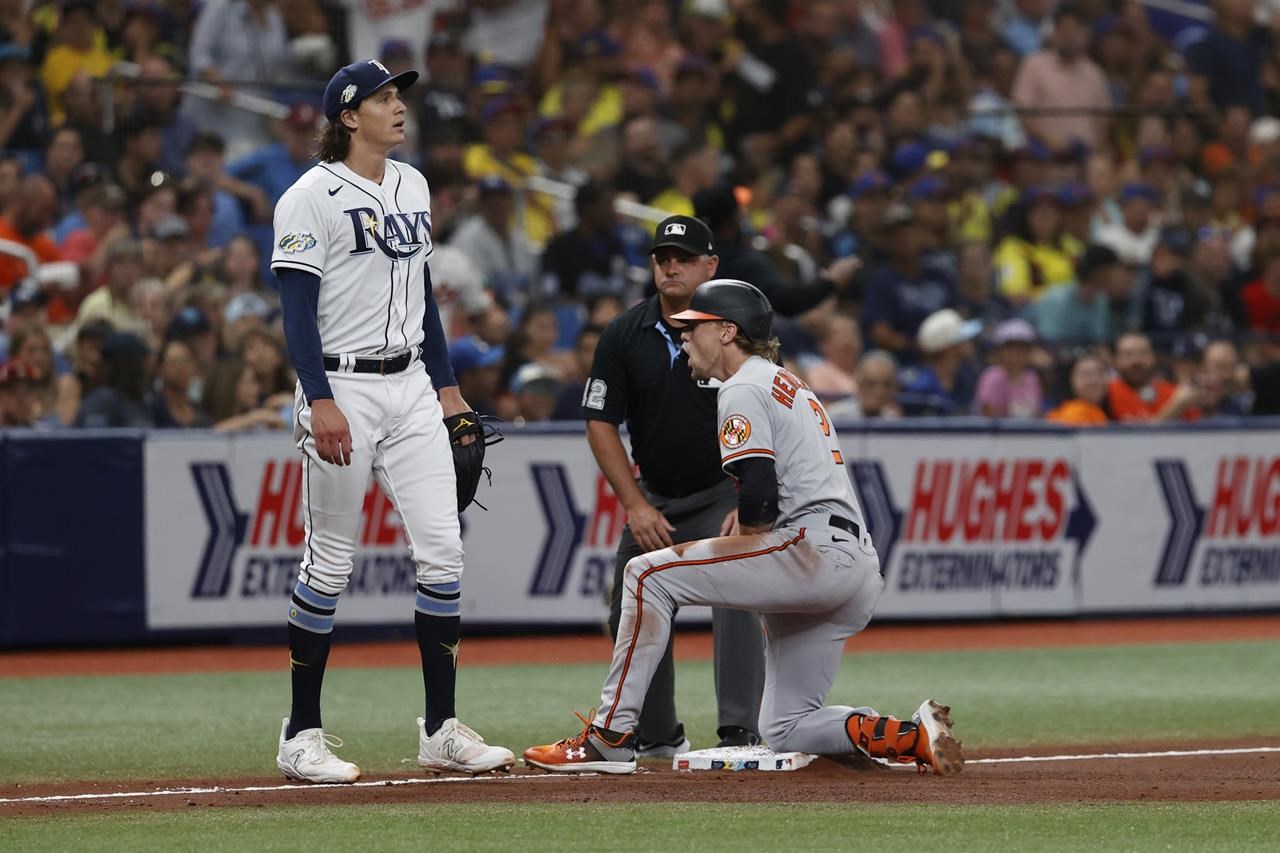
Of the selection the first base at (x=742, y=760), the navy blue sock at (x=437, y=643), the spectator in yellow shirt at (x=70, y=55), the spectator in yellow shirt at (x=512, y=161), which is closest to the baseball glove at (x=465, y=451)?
the navy blue sock at (x=437, y=643)

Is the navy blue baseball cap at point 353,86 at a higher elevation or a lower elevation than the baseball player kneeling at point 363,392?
higher

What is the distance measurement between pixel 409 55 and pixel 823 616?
390 inches

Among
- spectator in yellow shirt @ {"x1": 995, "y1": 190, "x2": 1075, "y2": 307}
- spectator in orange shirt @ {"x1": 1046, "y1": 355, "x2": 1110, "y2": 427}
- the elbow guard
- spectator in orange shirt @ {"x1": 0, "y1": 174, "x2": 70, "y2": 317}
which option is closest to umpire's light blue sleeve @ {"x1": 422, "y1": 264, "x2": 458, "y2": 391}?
the elbow guard

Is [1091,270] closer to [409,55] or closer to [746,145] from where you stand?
[746,145]

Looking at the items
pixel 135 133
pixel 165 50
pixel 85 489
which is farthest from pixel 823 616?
pixel 165 50

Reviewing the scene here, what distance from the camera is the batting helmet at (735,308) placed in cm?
707

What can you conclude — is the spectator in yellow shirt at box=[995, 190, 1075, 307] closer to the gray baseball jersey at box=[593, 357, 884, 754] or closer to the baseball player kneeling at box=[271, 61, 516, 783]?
the gray baseball jersey at box=[593, 357, 884, 754]

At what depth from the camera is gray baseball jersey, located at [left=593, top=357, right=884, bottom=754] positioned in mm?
6984

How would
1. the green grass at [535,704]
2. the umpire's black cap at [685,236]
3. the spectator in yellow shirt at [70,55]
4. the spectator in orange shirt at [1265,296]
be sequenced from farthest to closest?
the spectator in orange shirt at [1265,296], the spectator in yellow shirt at [70,55], the green grass at [535,704], the umpire's black cap at [685,236]

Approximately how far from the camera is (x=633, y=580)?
7.13 meters

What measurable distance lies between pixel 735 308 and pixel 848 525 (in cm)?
90

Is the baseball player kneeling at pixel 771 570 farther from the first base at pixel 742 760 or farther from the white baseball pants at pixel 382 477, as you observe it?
the white baseball pants at pixel 382 477

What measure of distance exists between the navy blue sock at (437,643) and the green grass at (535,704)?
1.87ft

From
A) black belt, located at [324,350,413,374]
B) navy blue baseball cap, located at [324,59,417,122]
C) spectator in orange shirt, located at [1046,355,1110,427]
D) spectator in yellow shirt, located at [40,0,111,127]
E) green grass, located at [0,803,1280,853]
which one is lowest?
green grass, located at [0,803,1280,853]
